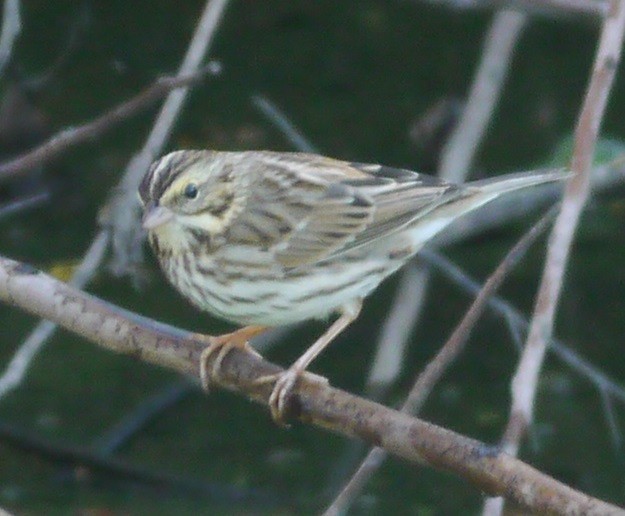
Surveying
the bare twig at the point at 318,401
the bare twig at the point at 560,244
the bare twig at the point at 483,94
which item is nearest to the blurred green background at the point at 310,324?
the bare twig at the point at 483,94

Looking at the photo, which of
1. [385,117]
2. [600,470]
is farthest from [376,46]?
[600,470]

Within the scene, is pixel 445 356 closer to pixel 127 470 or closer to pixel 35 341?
pixel 35 341

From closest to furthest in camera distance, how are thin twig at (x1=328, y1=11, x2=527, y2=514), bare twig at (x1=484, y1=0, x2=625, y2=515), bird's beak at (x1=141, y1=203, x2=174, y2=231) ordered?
bare twig at (x1=484, y1=0, x2=625, y2=515), bird's beak at (x1=141, y1=203, x2=174, y2=231), thin twig at (x1=328, y1=11, x2=527, y2=514)

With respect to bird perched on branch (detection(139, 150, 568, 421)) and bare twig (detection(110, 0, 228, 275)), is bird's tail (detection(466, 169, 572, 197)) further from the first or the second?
bare twig (detection(110, 0, 228, 275))

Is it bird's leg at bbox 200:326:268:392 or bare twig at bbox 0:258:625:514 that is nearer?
bare twig at bbox 0:258:625:514

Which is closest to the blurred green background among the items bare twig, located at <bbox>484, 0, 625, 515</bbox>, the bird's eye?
the bird's eye

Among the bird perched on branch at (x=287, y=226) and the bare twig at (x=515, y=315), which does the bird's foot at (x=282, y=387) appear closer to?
the bird perched on branch at (x=287, y=226)

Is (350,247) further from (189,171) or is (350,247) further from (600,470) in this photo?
(600,470)

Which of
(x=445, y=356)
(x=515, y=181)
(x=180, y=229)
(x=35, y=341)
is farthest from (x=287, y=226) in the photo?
(x=445, y=356)
